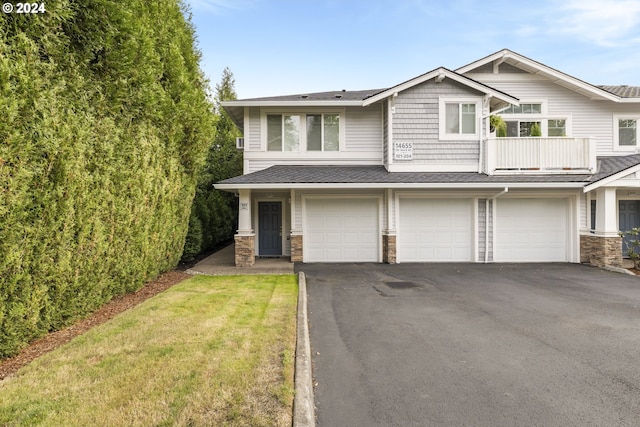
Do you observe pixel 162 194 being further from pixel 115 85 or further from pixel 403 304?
pixel 403 304

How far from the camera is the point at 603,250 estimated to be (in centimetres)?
1105

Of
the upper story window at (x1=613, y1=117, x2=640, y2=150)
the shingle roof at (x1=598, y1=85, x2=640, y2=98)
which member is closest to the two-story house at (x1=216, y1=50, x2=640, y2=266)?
the shingle roof at (x1=598, y1=85, x2=640, y2=98)

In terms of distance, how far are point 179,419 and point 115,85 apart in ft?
19.7

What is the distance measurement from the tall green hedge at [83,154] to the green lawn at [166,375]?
0.97m

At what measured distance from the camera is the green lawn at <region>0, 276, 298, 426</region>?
281 centimetres

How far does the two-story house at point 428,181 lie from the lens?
442 inches

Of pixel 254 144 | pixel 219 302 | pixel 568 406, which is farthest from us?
pixel 254 144

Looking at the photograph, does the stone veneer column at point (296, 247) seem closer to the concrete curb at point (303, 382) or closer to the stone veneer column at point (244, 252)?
the stone veneer column at point (244, 252)

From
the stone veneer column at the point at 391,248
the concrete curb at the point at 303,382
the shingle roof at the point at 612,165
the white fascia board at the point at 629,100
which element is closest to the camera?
the concrete curb at the point at 303,382

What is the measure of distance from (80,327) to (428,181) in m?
9.93

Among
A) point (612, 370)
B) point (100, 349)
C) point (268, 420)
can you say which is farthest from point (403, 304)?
point (100, 349)

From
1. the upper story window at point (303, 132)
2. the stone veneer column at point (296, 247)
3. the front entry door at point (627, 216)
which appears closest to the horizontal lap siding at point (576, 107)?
the front entry door at point (627, 216)

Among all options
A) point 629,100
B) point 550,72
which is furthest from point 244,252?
point 629,100

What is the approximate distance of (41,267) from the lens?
4.41 m
